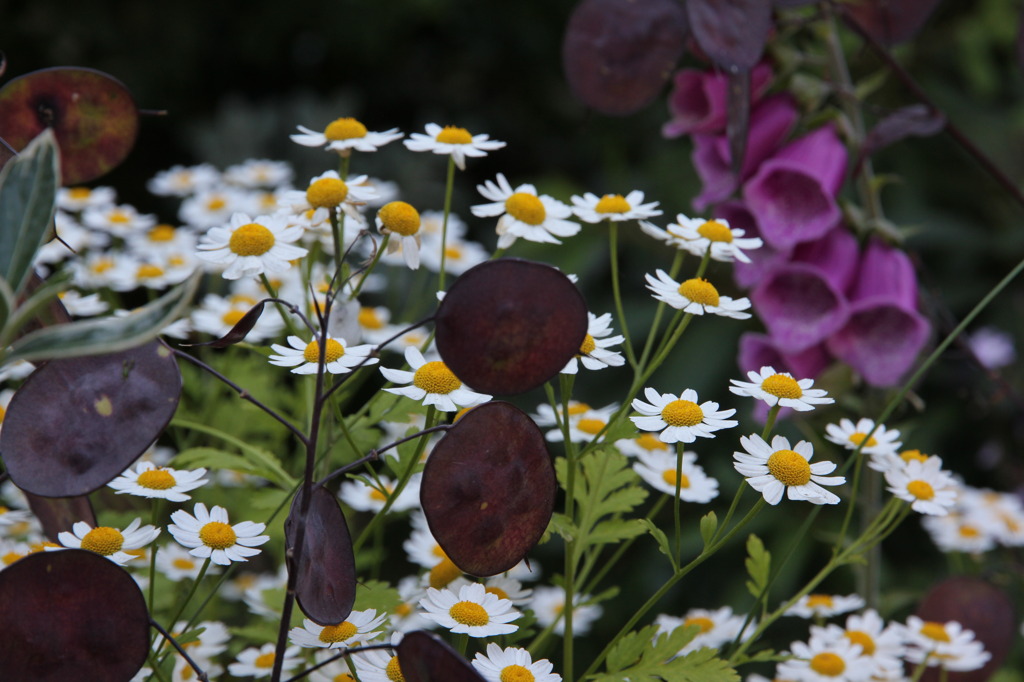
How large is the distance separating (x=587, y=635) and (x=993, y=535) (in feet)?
1.90

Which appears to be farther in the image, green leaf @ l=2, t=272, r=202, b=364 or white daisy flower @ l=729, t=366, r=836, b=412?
white daisy flower @ l=729, t=366, r=836, b=412

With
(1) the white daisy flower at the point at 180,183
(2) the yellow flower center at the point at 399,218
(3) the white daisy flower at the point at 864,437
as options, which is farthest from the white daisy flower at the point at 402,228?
(1) the white daisy flower at the point at 180,183

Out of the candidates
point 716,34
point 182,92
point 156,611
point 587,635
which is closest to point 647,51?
point 716,34

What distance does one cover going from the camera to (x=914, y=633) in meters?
0.50

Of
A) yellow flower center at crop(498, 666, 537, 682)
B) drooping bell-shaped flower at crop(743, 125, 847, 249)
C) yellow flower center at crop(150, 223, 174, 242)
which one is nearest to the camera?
yellow flower center at crop(498, 666, 537, 682)

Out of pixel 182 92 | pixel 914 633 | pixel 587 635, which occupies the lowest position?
pixel 587 635

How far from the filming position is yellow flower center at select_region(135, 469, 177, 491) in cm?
39

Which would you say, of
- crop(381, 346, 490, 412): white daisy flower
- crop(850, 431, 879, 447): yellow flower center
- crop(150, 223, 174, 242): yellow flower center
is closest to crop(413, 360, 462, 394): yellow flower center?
crop(381, 346, 490, 412): white daisy flower

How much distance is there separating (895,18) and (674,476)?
0.34m

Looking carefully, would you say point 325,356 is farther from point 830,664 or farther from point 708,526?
point 830,664

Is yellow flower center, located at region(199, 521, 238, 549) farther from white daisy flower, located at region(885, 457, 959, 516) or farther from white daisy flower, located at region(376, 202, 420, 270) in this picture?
white daisy flower, located at region(885, 457, 959, 516)

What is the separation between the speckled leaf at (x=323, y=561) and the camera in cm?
29

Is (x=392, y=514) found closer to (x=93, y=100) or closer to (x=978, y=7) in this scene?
(x=93, y=100)

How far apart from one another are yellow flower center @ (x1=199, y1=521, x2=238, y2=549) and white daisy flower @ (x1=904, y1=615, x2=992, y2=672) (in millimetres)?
346
